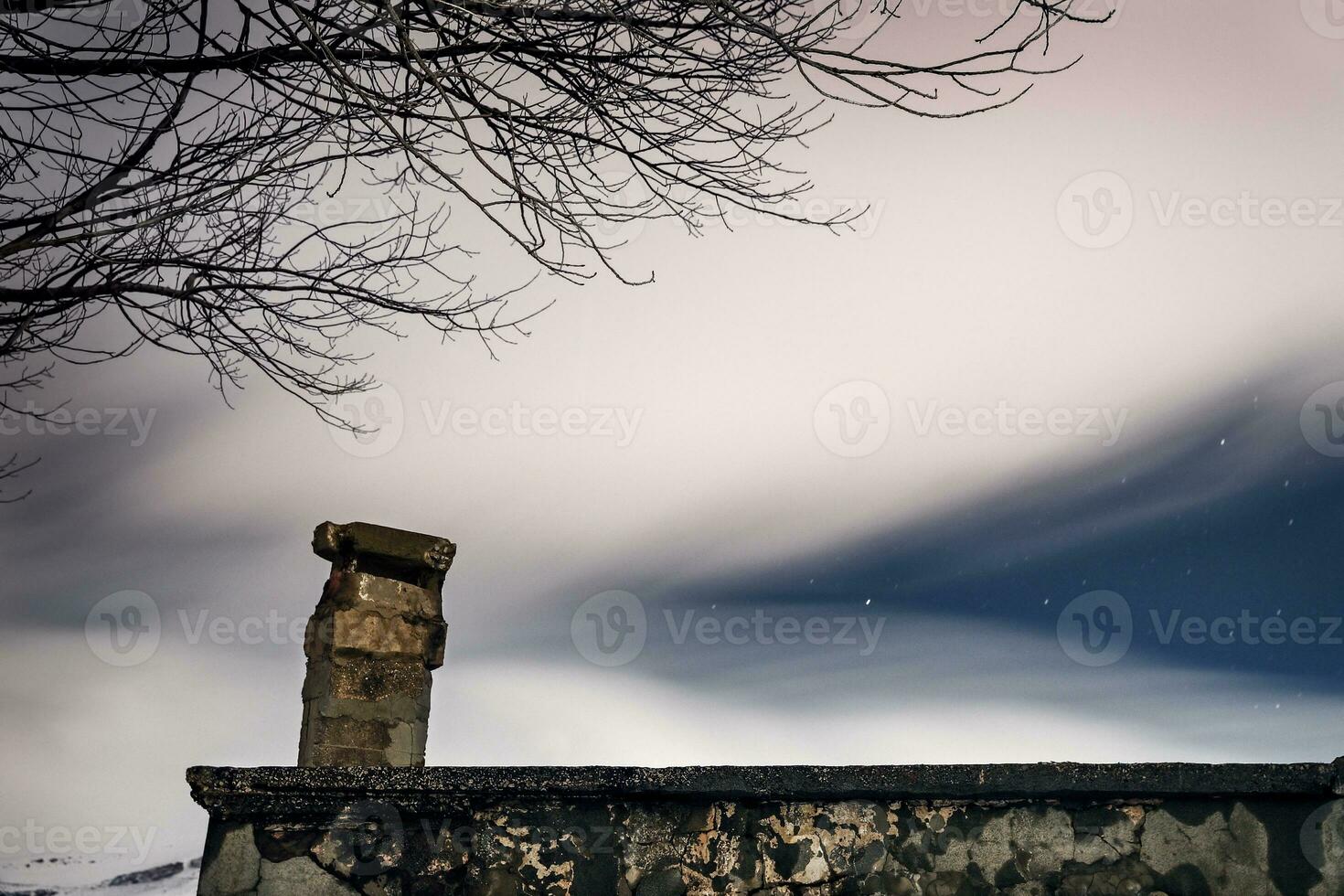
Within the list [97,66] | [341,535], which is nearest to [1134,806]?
[341,535]

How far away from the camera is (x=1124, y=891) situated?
3.90m

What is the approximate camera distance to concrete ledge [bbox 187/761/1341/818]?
3906mm

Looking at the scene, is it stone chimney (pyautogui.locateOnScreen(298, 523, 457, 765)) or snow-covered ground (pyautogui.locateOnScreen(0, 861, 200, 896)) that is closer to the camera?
stone chimney (pyautogui.locateOnScreen(298, 523, 457, 765))

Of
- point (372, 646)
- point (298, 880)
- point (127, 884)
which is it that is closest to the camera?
point (298, 880)

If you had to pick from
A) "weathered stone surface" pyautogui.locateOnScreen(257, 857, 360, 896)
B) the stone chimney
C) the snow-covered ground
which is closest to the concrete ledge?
"weathered stone surface" pyautogui.locateOnScreen(257, 857, 360, 896)

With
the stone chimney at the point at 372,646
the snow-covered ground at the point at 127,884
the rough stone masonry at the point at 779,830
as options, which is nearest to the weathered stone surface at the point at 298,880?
the rough stone masonry at the point at 779,830

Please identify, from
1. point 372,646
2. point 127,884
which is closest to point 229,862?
point 372,646

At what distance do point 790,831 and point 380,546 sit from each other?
3252mm

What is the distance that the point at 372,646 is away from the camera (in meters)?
6.03

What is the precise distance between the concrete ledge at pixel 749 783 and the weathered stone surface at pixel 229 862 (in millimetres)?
71

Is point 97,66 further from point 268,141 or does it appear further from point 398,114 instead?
point 398,114

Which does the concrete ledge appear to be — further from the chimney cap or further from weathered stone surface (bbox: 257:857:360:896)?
the chimney cap

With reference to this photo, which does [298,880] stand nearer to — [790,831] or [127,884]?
[790,831]

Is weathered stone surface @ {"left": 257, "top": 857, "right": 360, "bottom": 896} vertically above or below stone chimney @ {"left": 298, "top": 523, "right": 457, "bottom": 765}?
below
